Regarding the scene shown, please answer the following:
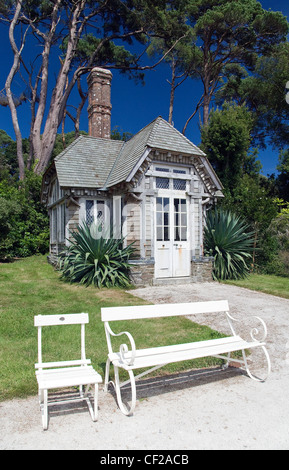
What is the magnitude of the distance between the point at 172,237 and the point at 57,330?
642cm

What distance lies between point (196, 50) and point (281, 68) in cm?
651

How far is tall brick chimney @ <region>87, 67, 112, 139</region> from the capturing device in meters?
16.4

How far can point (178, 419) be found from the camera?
3.25 meters

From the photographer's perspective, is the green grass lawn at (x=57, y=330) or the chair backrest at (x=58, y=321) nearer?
the chair backrest at (x=58, y=321)

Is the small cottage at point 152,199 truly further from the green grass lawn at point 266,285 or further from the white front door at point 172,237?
the green grass lawn at point 266,285

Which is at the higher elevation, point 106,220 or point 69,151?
point 69,151

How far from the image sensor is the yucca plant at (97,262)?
10.1m

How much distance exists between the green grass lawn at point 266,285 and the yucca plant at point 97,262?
153 inches

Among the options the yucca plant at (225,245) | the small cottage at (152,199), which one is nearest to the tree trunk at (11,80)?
the small cottage at (152,199)

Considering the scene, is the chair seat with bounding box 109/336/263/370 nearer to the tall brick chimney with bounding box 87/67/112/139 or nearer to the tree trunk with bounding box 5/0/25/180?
the tall brick chimney with bounding box 87/67/112/139

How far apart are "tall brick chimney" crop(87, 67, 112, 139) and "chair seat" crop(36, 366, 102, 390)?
47.7 feet

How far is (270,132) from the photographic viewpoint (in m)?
29.5

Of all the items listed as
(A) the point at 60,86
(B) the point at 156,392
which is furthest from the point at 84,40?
(B) the point at 156,392

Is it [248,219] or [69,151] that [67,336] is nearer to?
[69,151]
